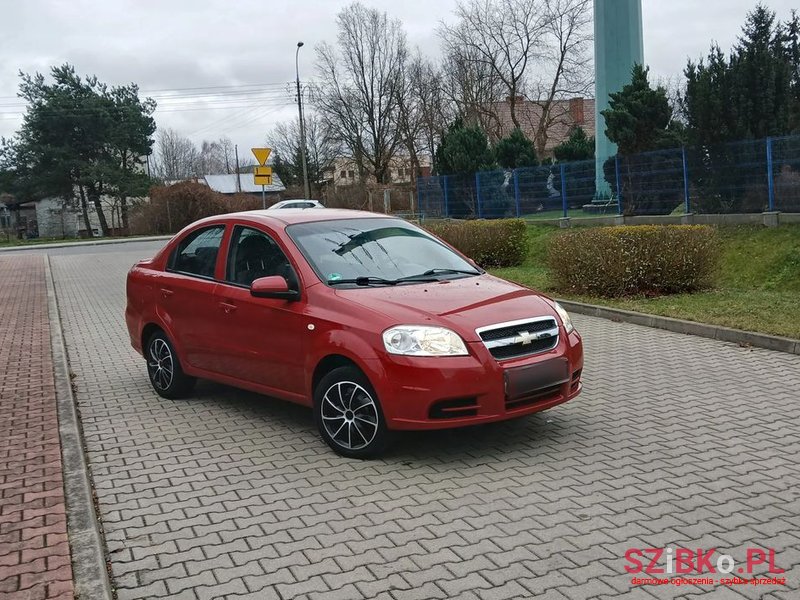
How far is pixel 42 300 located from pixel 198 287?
34.7 feet

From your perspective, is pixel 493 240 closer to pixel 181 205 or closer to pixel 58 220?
pixel 181 205

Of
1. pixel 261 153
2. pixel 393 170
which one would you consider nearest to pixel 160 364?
pixel 261 153

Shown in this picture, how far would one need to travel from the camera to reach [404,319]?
5.05 m

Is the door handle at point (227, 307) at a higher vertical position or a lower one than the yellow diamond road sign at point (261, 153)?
lower

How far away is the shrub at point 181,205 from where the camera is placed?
45594mm

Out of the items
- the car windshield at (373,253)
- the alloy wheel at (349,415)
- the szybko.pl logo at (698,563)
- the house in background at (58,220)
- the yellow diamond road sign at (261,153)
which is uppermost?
the yellow diamond road sign at (261,153)

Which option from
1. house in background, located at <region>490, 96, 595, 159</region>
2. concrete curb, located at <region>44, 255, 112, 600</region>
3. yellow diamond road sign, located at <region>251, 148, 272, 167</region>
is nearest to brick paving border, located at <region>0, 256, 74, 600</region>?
concrete curb, located at <region>44, 255, 112, 600</region>

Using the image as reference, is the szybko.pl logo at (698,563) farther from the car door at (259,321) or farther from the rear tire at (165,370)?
the rear tire at (165,370)

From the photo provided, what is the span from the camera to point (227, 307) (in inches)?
245

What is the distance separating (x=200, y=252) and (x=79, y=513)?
294cm

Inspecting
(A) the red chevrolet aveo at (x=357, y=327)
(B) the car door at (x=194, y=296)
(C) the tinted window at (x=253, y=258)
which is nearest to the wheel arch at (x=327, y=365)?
(A) the red chevrolet aveo at (x=357, y=327)

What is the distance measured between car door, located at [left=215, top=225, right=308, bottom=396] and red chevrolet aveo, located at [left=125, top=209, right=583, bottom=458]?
12mm

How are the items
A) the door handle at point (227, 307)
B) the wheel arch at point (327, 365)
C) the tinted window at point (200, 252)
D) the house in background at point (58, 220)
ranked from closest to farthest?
the wheel arch at point (327, 365) < the door handle at point (227, 307) < the tinted window at point (200, 252) < the house in background at point (58, 220)

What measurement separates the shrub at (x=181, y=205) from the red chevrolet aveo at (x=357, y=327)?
129 ft
